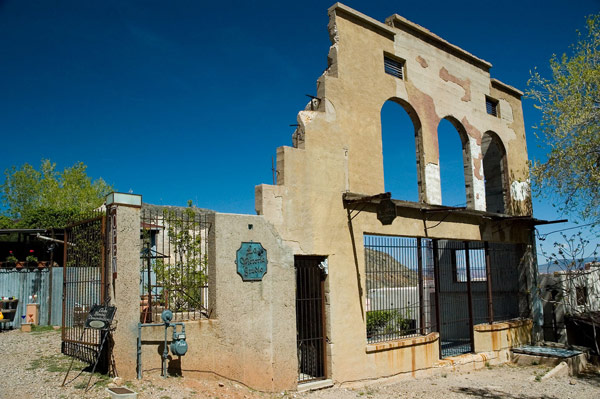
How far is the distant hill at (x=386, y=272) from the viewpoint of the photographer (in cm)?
1095

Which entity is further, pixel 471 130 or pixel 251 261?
pixel 471 130

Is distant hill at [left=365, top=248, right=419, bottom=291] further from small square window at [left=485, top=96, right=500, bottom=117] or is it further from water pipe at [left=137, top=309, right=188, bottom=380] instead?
small square window at [left=485, top=96, right=500, bottom=117]

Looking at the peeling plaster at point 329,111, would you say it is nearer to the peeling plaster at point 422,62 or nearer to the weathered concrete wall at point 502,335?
the peeling plaster at point 422,62

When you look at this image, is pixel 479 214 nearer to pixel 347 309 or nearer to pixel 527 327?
pixel 527 327

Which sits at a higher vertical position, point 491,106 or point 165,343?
point 491,106

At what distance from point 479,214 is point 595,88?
14.5 feet

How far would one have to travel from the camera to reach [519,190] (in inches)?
621

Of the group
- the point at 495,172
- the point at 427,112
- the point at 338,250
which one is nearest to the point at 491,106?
the point at 495,172

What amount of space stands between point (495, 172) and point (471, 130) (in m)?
2.77

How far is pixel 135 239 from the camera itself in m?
7.67

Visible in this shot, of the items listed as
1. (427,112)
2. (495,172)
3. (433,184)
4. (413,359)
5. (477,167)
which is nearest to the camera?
(413,359)

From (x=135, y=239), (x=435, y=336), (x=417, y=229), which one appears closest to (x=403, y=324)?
(x=435, y=336)

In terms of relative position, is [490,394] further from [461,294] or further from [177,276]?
[177,276]

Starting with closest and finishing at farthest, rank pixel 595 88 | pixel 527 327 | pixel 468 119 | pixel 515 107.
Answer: pixel 595 88, pixel 468 119, pixel 527 327, pixel 515 107
